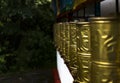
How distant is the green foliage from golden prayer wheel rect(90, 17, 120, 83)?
11.6 meters

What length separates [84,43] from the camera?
175cm

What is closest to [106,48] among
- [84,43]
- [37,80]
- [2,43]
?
[84,43]

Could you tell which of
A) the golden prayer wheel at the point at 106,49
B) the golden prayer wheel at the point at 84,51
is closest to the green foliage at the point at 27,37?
the golden prayer wheel at the point at 84,51

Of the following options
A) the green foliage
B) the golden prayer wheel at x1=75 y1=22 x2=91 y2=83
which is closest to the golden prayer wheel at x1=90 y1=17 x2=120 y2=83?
the golden prayer wheel at x1=75 y1=22 x2=91 y2=83

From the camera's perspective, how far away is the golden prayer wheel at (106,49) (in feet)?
3.97

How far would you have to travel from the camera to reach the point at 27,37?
47.1ft

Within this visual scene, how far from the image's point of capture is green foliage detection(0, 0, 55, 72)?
13383 mm

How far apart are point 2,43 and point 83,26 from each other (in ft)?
43.0

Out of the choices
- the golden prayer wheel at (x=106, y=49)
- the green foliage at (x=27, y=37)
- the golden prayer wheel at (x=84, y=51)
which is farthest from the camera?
the green foliage at (x=27, y=37)

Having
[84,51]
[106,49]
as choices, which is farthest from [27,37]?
[106,49]

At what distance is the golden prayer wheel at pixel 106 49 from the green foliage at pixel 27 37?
11.6 metres

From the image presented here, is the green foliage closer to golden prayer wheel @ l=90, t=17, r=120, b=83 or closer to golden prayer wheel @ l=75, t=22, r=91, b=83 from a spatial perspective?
golden prayer wheel @ l=75, t=22, r=91, b=83

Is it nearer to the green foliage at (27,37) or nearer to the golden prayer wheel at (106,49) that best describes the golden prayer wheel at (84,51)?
the golden prayer wheel at (106,49)

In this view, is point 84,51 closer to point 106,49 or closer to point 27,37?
point 106,49
